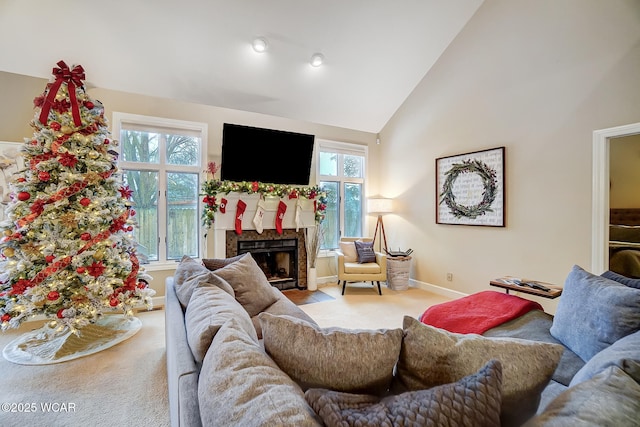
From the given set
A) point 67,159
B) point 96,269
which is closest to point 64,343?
point 96,269

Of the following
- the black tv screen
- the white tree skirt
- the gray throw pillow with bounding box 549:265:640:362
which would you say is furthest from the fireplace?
the gray throw pillow with bounding box 549:265:640:362

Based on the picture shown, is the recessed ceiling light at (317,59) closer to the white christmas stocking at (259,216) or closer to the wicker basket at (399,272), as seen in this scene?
the white christmas stocking at (259,216)

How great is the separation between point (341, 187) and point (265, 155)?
1.62 meters

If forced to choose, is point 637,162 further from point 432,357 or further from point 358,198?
point 432,357

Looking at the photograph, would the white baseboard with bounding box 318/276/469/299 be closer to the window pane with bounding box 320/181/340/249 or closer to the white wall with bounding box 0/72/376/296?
the white wall with bounding box 0/72/376/296

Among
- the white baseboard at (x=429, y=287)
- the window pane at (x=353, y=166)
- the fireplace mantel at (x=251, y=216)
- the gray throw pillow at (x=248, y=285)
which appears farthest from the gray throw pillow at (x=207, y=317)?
the window pane at (x=353, y=166)

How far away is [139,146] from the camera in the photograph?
377cm

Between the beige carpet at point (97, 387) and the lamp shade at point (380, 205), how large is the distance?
228 cm

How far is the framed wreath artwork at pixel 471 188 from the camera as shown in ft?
12.4

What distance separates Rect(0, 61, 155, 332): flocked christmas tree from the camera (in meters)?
2.48

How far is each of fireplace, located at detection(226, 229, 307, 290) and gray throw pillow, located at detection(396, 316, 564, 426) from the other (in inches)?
142

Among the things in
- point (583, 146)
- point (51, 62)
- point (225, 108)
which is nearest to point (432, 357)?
point (583, 146)

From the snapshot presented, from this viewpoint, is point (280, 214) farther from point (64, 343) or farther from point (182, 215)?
point (64, 343)

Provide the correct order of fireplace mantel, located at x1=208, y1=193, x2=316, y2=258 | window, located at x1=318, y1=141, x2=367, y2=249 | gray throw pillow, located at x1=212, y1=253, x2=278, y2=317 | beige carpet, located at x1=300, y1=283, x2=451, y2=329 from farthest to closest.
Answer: window, located at x1=318, y1=141, x2=367, y2=249
fireplace mantel, located at x1=208, y1=193, x2=316, y2=258
beige carpet, located at x1=300, y1=283, x2=451, y2=329
gray throw pillow, located at x1=212, y1=253, x2=278, y2=317
